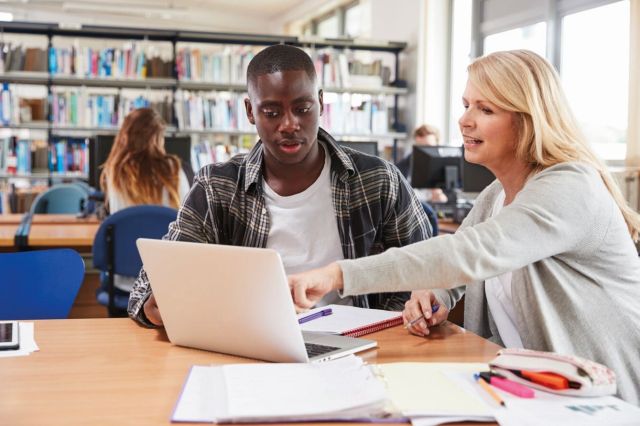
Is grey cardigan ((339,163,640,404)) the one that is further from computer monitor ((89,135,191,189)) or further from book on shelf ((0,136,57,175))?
book on shelf ((0,136,57,175))

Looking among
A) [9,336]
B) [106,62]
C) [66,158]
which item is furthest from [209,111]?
[9,336]

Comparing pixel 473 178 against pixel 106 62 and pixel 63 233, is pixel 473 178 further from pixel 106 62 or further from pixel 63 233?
pixel 106 62

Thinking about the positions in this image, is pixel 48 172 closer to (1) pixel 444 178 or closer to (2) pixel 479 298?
(1) pixel 444 178

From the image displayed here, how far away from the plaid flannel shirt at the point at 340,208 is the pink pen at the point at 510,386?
0.75 meters

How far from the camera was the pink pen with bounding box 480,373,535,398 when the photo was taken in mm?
1073

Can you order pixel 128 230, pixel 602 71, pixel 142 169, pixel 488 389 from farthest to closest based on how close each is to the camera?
pixel 602 71, pixel 142 169, pixel 128 230, pixel 488 389

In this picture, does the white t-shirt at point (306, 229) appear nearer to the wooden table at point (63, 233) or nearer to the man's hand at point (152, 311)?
the man's hand at point (152, 311)

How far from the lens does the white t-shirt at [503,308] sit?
155 cm

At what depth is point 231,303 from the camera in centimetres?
125

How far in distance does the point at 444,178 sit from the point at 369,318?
3454 mm

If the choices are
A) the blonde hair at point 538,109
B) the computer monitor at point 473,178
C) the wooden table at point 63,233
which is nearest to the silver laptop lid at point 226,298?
the blonde hair at point 538,109

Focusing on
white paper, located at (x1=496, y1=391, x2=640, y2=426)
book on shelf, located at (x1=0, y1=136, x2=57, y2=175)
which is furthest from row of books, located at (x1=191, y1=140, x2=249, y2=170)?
white paper, located at (x1=496, y1=391, x2=640, y2=426)

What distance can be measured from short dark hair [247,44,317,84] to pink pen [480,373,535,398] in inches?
36.3

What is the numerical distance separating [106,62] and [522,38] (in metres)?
3.54
